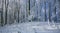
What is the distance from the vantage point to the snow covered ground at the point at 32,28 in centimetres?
166

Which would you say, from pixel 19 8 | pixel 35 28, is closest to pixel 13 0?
pixel 19 8

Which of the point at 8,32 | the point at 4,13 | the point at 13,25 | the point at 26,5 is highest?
the point at 26,5

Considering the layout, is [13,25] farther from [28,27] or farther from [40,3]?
[40,3]

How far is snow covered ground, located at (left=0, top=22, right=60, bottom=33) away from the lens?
1.66 m

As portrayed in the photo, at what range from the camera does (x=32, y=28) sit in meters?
1.69

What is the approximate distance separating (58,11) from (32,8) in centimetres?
44

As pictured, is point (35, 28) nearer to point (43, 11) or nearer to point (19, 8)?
point (43, 11)

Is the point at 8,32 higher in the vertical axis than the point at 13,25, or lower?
lower

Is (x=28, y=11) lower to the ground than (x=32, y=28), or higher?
higher

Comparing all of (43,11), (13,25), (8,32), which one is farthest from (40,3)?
(8,32)

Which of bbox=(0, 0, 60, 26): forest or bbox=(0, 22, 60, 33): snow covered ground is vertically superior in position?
bbox=(0, 0, 60, 26): forest

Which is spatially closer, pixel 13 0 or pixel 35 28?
pixel 35 28

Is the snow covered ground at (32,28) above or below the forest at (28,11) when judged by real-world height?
below

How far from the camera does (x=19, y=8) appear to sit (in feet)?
5.87
